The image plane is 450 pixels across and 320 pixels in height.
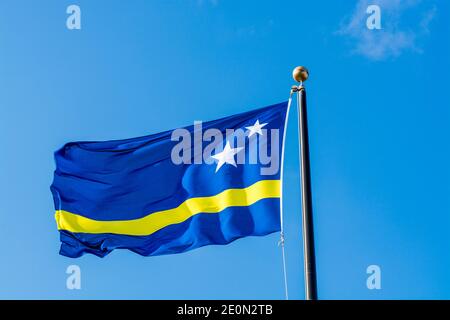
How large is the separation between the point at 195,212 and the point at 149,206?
0.87m

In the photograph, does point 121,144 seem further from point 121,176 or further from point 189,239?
point 189,239

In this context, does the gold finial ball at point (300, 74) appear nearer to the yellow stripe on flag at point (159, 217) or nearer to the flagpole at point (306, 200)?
the flagpole at point (306, 200)

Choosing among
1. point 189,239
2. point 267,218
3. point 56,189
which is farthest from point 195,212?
point 56,189

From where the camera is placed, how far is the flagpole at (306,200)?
9109mm

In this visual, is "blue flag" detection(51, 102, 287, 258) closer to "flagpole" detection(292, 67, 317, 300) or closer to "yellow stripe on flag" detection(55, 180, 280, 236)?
"yellow stripe on flag" detection(55, 180, 280, 236)

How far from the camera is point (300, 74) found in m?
11.3

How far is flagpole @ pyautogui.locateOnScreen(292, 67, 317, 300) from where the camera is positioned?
9109 millimetres

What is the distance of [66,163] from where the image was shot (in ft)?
44.1

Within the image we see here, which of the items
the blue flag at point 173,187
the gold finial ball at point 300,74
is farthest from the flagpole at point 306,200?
the blue flag at point 173,187

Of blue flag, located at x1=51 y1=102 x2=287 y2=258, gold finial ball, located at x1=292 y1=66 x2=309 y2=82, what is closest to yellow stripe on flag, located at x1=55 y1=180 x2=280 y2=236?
blue flag, located at x1=51 y1=102 x2=287 y2=258

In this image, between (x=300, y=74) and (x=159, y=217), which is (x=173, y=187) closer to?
(x=159, y=217)

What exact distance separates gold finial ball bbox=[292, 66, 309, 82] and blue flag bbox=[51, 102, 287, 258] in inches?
54.0

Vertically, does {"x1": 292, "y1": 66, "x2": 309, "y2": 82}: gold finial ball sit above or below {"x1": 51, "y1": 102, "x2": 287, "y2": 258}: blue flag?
above
